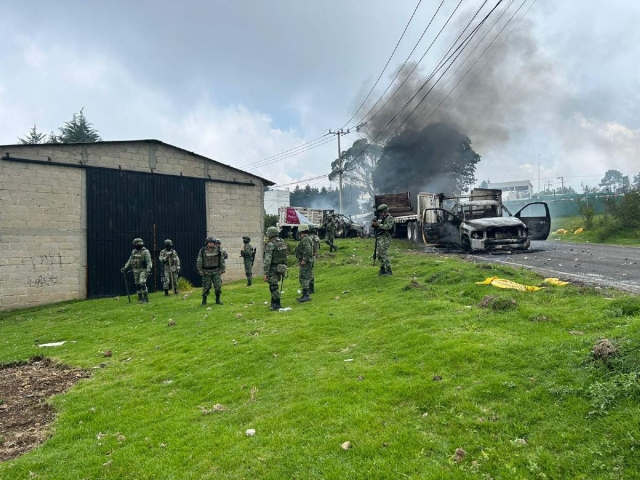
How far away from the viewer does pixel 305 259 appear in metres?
9.97

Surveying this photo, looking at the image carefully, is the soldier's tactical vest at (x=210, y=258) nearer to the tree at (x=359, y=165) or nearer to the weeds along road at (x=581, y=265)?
the weeds along road at (x=581, y=265)

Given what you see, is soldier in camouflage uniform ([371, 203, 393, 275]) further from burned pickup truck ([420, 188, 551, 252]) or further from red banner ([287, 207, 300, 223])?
red banner ([287, 207, 300, 223])

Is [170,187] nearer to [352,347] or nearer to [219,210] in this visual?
[219,210]

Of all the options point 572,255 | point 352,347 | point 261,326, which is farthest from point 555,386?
point 572,255

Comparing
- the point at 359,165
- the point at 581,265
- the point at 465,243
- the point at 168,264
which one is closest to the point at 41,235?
the point at 168,264

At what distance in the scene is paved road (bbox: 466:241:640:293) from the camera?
7924mm

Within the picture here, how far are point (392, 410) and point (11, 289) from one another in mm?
13932

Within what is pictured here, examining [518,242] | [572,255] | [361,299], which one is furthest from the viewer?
[518,242]

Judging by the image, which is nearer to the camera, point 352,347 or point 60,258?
point 352,347

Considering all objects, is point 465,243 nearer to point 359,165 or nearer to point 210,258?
point 210,258

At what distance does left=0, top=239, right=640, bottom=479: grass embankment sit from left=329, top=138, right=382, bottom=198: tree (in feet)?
169

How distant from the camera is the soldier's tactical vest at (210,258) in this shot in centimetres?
1066

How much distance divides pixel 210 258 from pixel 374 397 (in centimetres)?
760

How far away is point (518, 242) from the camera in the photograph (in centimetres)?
1367
